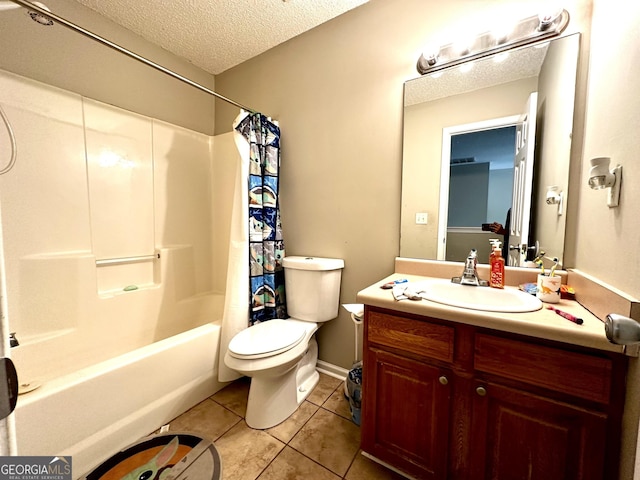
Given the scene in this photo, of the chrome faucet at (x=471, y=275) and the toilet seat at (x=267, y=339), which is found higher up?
the chrome faucet at (x=471, y=275)

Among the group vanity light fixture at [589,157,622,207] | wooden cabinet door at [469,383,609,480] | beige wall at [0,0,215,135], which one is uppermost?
beige wall at [0,0,215,135]

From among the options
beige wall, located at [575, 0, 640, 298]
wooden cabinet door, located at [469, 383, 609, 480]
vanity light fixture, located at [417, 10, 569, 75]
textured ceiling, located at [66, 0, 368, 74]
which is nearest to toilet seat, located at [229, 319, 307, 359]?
wooden cabinet door, located at [469, 383, 609, 480]

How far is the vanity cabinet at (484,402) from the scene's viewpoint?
0.72 meters

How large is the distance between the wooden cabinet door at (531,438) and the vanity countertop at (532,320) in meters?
0.21

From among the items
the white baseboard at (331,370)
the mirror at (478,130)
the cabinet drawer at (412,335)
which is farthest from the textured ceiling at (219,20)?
the white baseboard at (331,370)

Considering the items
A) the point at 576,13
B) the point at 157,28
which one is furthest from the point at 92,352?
the point at 576,13

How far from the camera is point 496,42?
3.89ft

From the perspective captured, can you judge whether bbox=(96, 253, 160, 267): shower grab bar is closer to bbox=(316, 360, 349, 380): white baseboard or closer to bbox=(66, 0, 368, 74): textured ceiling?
bbox=(316, 360, 349, 380): white baseboard

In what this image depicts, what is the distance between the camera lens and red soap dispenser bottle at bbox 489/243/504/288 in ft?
3.72

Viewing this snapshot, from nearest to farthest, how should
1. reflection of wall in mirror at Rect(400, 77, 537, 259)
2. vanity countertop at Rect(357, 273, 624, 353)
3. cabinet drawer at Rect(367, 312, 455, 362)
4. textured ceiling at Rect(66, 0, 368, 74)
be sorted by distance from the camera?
vanity countertop at Rect(357, 273, 624, 353) < cabinet drawer at Rect(367, 312, 455, 362) < reflection of wall in mirror at Rect(400, 77, 537, 259) < textured ceiling at Rect(66, 0, 368, 74)

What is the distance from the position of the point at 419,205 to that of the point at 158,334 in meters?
2.04

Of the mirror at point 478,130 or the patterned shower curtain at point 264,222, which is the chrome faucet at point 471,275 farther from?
the patterned shower curtain at point 264,222

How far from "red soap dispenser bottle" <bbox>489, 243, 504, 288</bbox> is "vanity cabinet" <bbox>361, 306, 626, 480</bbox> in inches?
15.2

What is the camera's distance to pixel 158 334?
6.26 ft
